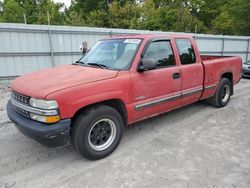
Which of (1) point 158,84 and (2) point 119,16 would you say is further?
(2) point 119,16

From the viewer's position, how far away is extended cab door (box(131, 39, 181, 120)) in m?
3.84

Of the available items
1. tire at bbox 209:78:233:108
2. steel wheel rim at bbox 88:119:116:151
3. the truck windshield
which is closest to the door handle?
the truck windshield

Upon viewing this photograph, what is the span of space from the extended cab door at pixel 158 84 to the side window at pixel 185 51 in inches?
11.2

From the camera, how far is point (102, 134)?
3561mm

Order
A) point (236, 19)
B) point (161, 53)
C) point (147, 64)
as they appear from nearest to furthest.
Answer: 1. point (147, 64)
2. point (161, 53)
3. point (236, 19)

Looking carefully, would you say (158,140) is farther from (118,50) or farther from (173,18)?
(173,18)

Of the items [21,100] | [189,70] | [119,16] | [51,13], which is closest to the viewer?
[21,100]

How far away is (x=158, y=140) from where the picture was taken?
4.11 meters

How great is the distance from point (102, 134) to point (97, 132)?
10 cm

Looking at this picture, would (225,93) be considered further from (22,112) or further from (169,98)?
Result: (22,112)

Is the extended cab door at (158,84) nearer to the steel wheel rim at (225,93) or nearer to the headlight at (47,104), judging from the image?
the headlight at (47,104)

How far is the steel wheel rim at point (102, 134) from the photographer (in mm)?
3445

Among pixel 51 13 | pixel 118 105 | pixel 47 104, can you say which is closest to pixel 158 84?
pixel 118 105

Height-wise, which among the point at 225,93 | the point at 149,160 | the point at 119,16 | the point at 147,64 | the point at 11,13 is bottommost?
the point at 149,160
